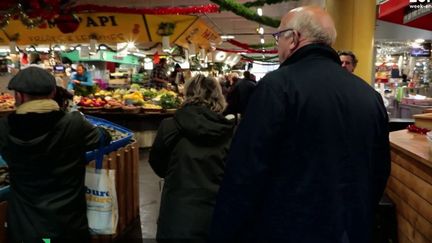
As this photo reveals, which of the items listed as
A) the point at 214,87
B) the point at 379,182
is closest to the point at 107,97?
the point at 214,87

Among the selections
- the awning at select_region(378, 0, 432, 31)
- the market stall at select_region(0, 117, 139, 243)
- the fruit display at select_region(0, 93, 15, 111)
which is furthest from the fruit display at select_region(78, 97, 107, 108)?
the awning at select_region(378, 0, 432, 31)

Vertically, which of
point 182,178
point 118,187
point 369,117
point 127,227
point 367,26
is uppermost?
point 367,26

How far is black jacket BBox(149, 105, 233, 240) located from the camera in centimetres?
293


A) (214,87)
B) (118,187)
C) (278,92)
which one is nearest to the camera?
(278,92)

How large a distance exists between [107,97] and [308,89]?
9000mm

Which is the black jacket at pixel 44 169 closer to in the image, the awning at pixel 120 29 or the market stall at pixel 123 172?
the market stall at pixel 123 172

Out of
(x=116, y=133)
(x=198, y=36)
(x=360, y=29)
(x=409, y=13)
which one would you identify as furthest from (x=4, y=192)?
(x=198, y=36)

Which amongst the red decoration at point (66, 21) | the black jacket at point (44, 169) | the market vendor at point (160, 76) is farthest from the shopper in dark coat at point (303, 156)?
the market vendor at point (160, 76)

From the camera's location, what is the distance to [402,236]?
10.9ft

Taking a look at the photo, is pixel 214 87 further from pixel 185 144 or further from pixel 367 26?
pixel 367 26

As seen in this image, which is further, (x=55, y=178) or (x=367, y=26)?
(x=367, y=26)

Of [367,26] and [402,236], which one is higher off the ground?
[367,26]

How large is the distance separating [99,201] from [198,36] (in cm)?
939

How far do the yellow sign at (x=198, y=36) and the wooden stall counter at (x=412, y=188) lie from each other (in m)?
8.25
